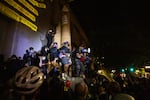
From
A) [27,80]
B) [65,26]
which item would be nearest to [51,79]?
[27,80]

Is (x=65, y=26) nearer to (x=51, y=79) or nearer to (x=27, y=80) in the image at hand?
(x=51, y=79)

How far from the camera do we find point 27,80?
591cm

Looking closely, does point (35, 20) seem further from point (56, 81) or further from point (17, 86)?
point (17, 86)

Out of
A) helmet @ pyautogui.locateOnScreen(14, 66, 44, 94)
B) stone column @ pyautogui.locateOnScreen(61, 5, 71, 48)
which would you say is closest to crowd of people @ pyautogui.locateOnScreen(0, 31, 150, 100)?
helmet @ pyautogui.locateOnScreen(14, 66, 44, 94)

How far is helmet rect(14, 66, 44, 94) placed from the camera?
5773 mm

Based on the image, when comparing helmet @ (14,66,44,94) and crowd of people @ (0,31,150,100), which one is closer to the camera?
helmet @ (14,66,44,94)

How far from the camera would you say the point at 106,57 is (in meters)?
27.7

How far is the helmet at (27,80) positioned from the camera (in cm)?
577

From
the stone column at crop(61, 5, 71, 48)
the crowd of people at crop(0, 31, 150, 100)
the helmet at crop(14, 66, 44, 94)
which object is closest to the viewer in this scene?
the helmet at crop(14, 66, 44, 94)

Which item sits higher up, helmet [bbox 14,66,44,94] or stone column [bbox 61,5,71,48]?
stone column [bbox 61,5,71,48]

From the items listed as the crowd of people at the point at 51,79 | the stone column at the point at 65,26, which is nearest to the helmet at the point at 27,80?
the crowd of people at the point at 51,79

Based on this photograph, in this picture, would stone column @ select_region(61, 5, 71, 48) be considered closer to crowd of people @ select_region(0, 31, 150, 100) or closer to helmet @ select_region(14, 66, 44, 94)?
crowd of people @ select_region(0, 31, 150, 100)

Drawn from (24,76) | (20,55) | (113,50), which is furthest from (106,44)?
(24,76)

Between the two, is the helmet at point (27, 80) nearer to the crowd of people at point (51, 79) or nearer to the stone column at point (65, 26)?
the crowd of people at point (51, 79)
